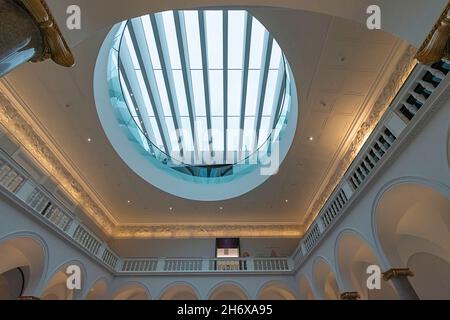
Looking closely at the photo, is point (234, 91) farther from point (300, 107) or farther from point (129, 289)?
point (129, 289)

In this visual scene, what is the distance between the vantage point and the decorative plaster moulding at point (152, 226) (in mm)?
7512

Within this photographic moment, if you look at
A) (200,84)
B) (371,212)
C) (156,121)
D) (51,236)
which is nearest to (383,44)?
(371,212)

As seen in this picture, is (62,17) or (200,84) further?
(200,84)

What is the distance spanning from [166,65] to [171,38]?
1.16 metres

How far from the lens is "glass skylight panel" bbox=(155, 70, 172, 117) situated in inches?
434

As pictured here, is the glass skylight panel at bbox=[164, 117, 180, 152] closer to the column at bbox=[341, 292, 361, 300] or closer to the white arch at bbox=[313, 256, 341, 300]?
the white arch at bbox=[313, 256, 341, 300]

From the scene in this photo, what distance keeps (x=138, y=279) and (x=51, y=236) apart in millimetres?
5324

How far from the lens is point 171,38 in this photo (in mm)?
9633

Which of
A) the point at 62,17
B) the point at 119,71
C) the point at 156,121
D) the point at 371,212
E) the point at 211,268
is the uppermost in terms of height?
the point at 156,121

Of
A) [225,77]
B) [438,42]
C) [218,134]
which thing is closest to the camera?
[438,42]

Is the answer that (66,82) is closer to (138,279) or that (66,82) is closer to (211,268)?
(138,279)

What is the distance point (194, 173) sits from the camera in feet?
49.4

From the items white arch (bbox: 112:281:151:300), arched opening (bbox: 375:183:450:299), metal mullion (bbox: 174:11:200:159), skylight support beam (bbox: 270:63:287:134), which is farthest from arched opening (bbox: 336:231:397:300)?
white arch (bbox: 112:281:151:300)

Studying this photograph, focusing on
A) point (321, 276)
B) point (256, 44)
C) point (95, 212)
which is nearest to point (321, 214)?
point (321, 276)
